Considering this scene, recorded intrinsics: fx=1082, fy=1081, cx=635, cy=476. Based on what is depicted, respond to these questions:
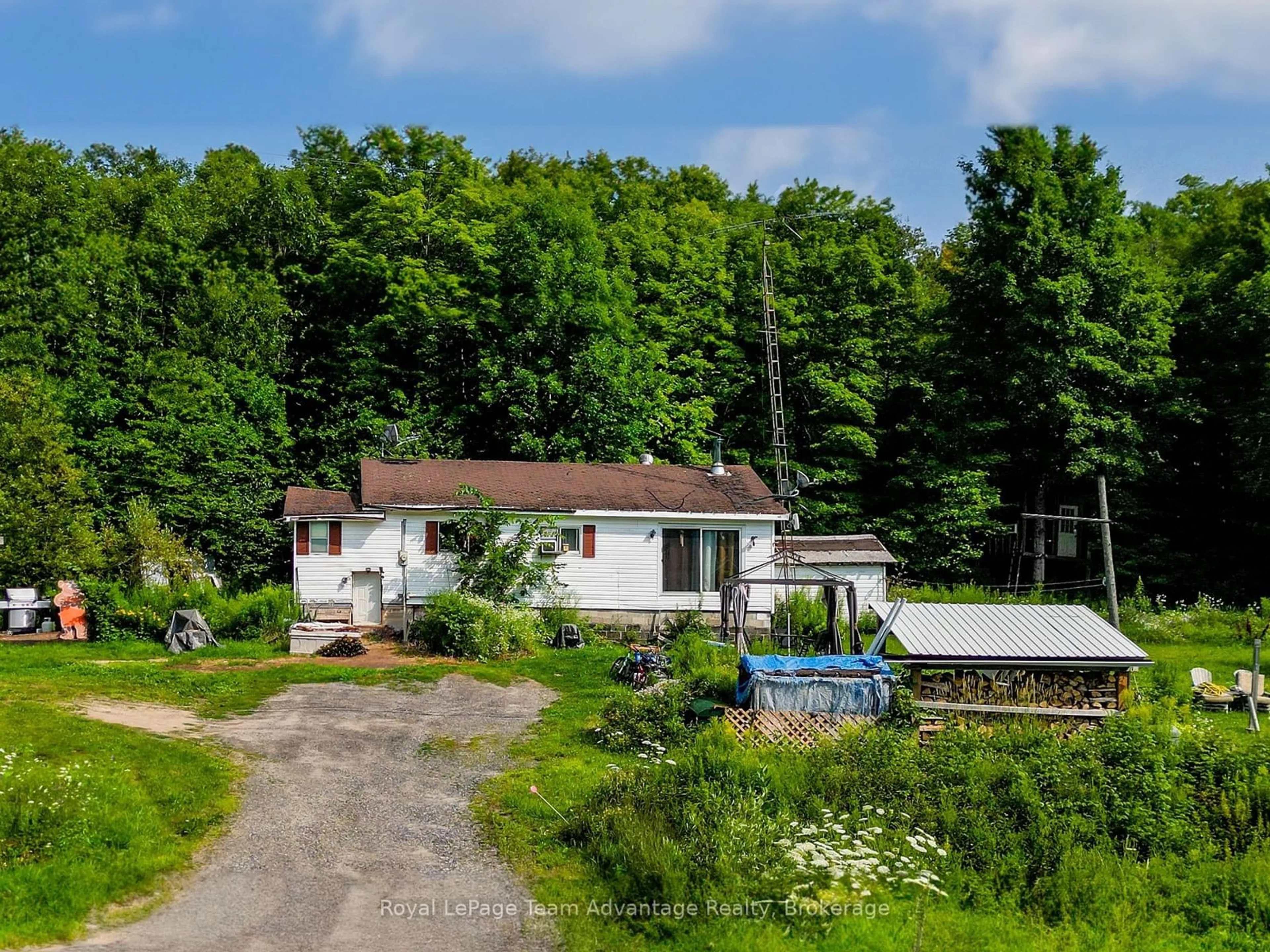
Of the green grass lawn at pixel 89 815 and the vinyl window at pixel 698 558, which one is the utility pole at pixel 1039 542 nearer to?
the vinyl window at pixel 698 558

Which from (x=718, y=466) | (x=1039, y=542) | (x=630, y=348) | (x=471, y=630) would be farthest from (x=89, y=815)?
(x=1039, y=542)

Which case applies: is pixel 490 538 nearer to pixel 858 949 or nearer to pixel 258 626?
pixel 258 626

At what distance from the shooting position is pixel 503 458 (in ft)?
116

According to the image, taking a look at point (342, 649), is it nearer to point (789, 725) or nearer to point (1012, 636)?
point (789, 725)

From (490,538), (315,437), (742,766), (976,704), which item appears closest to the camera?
(742,766)

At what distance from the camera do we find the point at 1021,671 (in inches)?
609

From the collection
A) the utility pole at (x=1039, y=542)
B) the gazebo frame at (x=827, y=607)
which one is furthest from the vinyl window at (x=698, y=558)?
the utility pole at (x=1039, y=542)

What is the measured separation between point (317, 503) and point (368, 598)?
2.59 metres

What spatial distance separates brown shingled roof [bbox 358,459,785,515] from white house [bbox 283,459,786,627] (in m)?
0.05

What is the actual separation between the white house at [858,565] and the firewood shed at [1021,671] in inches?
448

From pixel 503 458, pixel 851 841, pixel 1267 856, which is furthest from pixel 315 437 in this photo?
pixel 1267 856

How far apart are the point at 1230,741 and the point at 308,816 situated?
37.8ft

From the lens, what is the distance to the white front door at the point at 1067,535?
36.0m

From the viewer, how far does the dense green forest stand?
3133 cm
